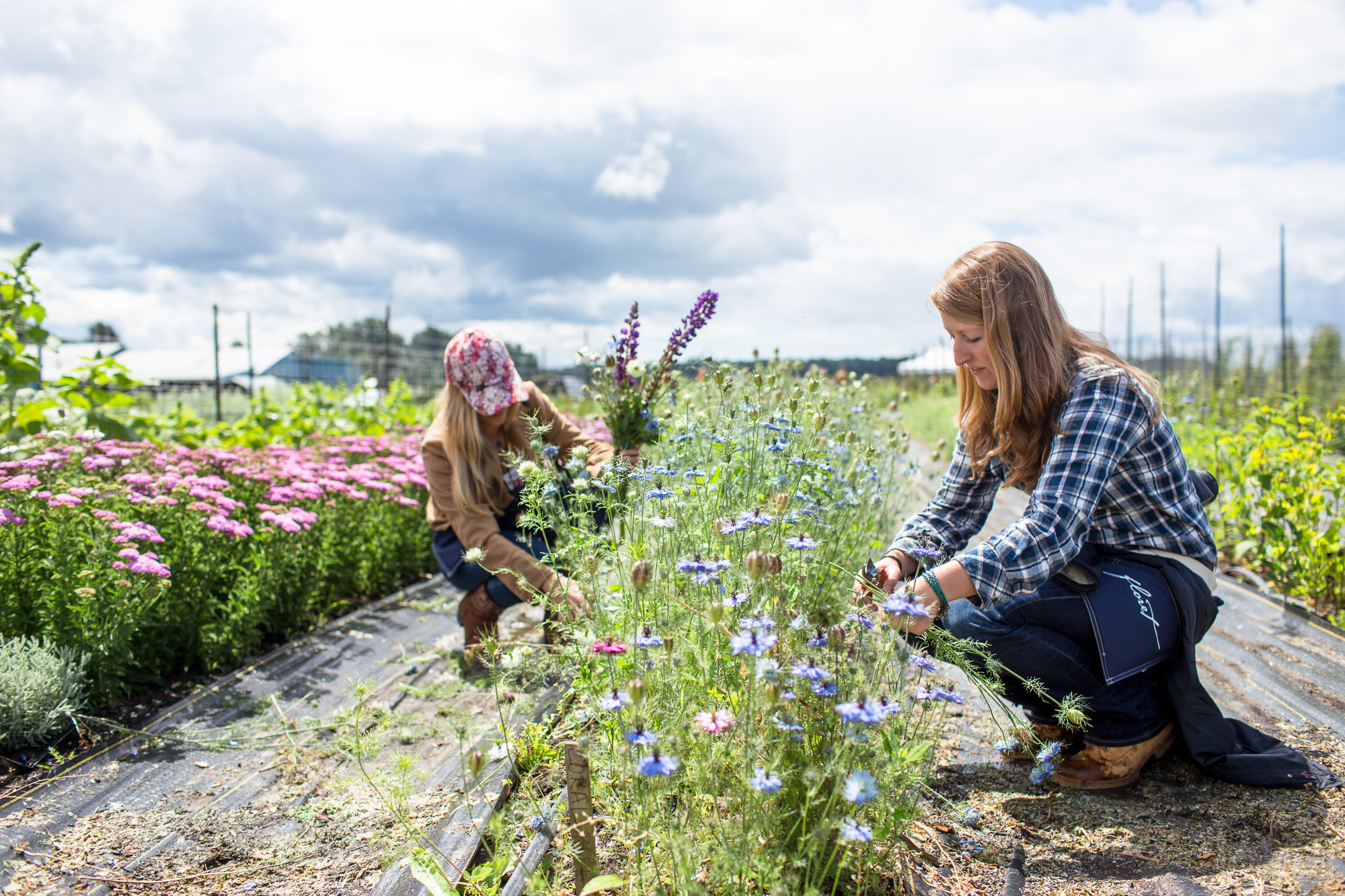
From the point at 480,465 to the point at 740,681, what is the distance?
5.74 feet

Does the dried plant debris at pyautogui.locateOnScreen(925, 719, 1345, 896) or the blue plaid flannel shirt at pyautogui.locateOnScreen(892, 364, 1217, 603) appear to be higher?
the blue plaid flannel shirt at pyautogui.locateOnScreen(892, 364, 1217, 603)

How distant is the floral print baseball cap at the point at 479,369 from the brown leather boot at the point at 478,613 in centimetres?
75

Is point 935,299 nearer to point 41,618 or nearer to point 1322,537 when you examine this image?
point 1322,537

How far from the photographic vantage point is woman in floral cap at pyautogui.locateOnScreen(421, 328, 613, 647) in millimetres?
2893

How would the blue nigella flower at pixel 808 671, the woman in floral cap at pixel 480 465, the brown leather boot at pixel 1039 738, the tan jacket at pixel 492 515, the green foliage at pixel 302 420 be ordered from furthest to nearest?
the green foliage at pixel 302 420 → the woman in floral cap at pixel 480 465 → the tan jacket at pixel 492 515 → the brown leather boot at pixel 1039 738 → the blue nigella flower at pixel 808 671

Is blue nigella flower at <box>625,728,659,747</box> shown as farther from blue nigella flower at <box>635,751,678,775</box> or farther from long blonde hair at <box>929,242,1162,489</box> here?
long blonde hair at <box>929,242,1162,489</box>

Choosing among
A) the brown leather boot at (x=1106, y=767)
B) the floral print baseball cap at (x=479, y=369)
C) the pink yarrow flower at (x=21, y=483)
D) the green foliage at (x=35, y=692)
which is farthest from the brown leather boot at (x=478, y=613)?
the brown leather boot at (x=1106, y=767)

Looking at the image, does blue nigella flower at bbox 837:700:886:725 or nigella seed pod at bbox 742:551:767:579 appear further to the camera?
nigella seed pod at bbox 742:551:767:579

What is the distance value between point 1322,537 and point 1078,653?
6.71 feet

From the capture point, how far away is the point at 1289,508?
10.8ft

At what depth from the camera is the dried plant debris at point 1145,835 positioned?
1.53 metres

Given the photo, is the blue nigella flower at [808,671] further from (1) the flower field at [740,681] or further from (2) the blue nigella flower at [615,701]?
(2) the blue nigella flower at [615,701]

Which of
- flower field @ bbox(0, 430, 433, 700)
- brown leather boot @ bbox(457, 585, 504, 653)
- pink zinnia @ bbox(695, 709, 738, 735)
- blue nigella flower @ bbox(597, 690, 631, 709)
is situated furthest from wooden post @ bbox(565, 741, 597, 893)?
flower field @ bbox(0, 430, 433, 700)

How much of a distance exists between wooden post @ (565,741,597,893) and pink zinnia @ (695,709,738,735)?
0.95ft
